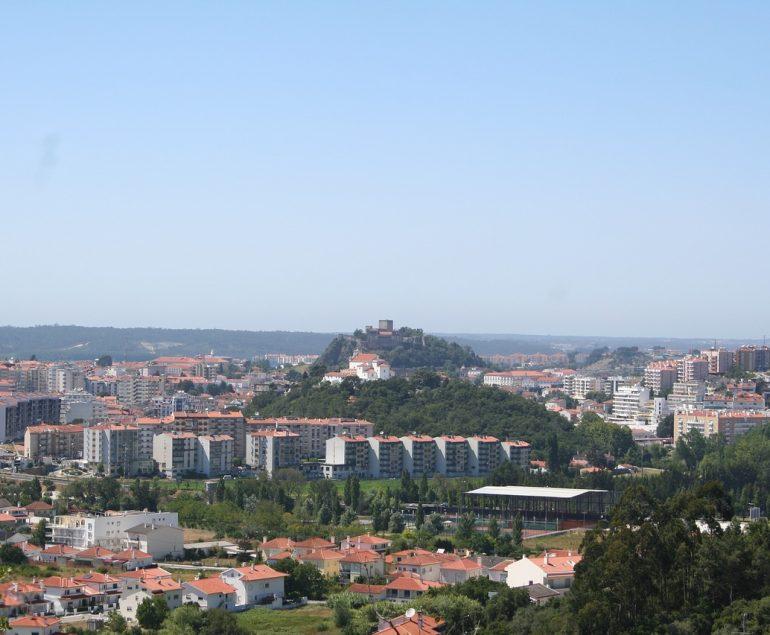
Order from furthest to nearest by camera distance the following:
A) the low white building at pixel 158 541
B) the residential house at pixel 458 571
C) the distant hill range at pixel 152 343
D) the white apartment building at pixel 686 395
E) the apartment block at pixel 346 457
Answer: the distant hill range at pixel 152 343, the white apartment building at pixel 686 395, the apartment block at pixel 346 457, the low white building at pixel 158 541, the residential house at pixel 458 571

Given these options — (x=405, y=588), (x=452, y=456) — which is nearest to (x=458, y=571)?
(x=405, y=588)

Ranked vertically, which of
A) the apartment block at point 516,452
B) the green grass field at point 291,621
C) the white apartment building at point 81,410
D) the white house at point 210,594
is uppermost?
the white apartment building at point 81,410

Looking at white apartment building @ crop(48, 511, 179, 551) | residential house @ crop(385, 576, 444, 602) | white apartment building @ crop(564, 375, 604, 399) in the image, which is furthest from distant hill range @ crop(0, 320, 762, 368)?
residential house @ crop(385, 576, 444, 602)

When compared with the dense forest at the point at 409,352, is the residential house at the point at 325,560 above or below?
below

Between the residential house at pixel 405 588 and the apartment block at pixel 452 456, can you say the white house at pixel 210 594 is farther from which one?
the apartment block at pixel 452 456

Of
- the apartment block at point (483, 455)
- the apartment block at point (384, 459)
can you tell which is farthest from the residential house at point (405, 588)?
the apartment block at point (483, 455)

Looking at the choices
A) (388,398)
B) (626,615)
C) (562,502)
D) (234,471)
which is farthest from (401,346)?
(626,615)
